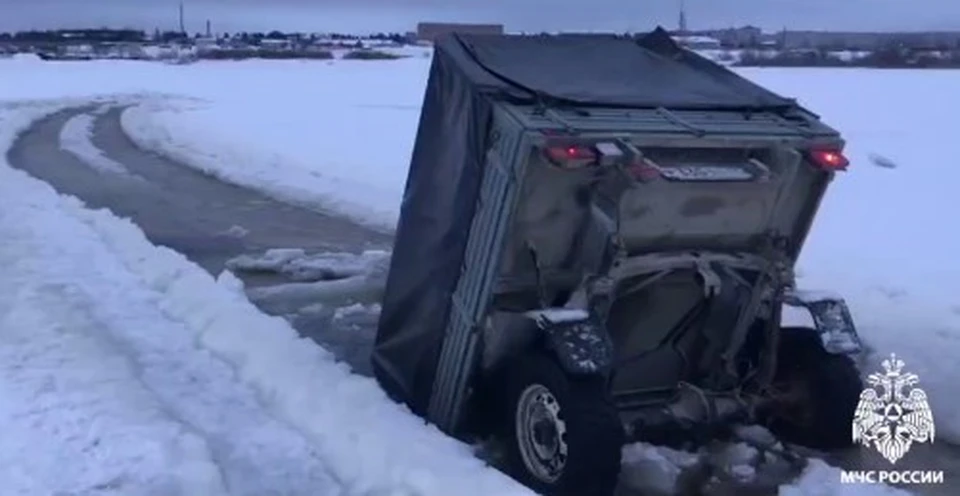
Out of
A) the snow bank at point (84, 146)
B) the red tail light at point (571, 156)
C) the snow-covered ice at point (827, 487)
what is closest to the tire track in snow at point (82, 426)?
the red tail light at point (571, 156)

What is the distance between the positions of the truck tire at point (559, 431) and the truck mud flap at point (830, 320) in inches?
48.6

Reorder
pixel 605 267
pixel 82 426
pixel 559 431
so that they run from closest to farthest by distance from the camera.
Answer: pixel 559 431
pixel 605 267
pixel 82 426

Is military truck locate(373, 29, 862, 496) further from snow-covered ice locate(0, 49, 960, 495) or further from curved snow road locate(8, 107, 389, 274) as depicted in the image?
curved snow road locate(8, 107, 389, 274)

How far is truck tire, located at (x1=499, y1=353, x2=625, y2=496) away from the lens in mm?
5574

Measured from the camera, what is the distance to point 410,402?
6824 mm

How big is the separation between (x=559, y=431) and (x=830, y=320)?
1.55 metres

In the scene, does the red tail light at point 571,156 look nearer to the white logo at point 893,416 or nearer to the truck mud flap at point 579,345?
the truck mud flap at point 579,345

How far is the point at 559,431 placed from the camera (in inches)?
227

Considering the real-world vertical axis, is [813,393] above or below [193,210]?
above

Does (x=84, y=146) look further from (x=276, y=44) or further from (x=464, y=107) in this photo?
(x=276, y=44)

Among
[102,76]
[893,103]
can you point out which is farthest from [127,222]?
[102,76]

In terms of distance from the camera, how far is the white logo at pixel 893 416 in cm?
668

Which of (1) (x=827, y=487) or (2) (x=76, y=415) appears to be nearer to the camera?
(1) (x=827, y=487)

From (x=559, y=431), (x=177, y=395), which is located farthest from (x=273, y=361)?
(x=559, y=431)
